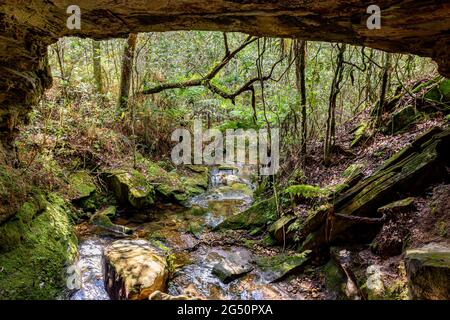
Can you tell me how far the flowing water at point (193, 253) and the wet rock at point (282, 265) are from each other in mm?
116

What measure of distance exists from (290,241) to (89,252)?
12.3 ft

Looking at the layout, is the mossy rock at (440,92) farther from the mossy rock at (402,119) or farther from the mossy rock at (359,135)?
the mossy rock at (359,135)

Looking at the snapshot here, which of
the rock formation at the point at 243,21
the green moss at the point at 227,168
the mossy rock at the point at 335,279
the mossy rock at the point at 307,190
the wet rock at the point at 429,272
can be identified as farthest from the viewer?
the green moss at the point at 227,168

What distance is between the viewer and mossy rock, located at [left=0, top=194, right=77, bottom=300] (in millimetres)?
3992

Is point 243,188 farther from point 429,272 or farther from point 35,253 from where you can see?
point 429,272

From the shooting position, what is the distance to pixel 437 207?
4.02 meters

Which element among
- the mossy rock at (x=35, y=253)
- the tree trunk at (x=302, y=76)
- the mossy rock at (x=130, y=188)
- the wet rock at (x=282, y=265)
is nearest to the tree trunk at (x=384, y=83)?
the tree trunk at (x=302, y=76)

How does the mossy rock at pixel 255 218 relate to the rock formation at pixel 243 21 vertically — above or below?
below

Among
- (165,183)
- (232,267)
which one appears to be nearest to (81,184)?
(165,183)

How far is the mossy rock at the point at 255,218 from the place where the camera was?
273 inches

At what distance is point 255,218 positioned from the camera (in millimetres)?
7125

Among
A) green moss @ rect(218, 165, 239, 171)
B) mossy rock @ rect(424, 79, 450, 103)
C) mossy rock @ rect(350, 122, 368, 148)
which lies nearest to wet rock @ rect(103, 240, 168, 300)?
mossy rock @ rect(350, 122, 368, 148)

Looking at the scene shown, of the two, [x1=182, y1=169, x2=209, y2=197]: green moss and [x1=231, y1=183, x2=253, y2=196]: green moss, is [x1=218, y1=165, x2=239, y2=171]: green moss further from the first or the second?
[x1=231, y1=183, x2=253, y2=196]: green moss

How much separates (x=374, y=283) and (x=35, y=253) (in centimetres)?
466
